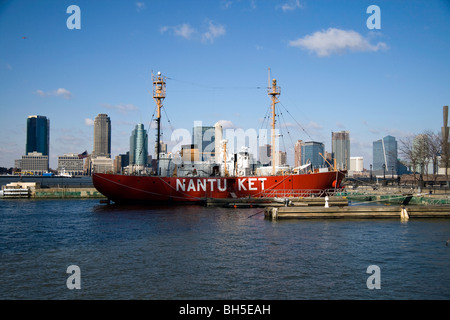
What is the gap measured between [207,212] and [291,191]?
433 inches

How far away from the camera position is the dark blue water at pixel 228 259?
13797mm

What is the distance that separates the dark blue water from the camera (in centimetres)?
1380

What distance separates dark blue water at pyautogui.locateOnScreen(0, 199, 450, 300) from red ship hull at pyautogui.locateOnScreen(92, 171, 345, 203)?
13004 millimetres

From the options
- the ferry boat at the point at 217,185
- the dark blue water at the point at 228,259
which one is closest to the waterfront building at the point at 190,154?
the ferry boat at the point at 217,185

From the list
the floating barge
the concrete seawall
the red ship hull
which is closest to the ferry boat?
the red ship hull

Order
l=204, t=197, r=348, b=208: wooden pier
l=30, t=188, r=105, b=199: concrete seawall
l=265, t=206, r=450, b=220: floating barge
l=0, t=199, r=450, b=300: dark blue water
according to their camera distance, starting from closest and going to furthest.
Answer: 1. l=0, t=199, r=450, b=300: dark blue water
2. l=265, t=206, r=450, b=220: floating barge
3. l=204, t=197, r=348, b=208: wooden pier
4. l=30, t=188, r=105, b=199: concrete seawall

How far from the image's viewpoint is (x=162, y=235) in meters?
24.5

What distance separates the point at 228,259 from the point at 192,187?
88.7ft

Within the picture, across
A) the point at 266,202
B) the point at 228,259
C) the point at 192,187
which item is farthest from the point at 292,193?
the point at 228,259

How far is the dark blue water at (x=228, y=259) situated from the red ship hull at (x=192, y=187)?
1300 centimetres

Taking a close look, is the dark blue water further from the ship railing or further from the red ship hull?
the red ship hull

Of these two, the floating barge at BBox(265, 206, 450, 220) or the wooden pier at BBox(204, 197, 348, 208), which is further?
the wooden pier at BBox(204, 197, 348, 208)
